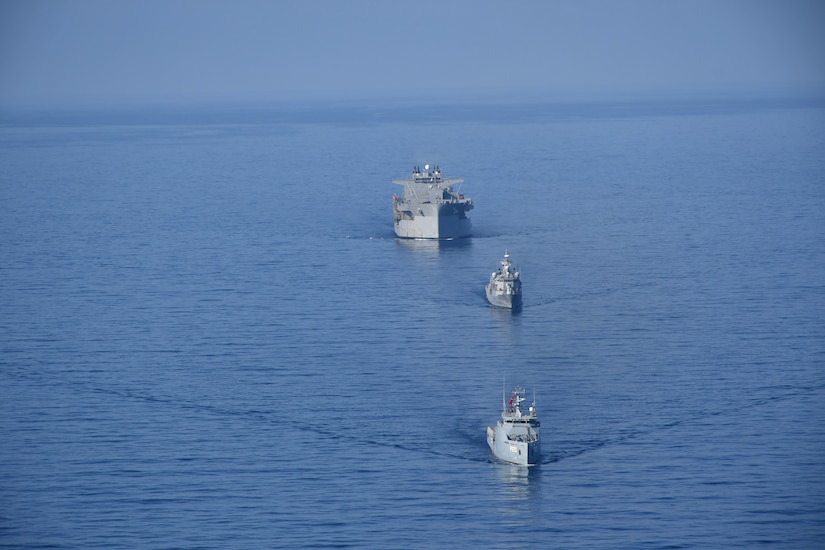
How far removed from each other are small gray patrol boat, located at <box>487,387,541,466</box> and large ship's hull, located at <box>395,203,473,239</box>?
312 feet

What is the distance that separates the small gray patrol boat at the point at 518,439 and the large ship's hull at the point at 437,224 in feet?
312

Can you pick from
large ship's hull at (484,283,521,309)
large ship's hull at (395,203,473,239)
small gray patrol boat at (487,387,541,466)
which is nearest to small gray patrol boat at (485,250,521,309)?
large ship's hull at (484,283,521,309)

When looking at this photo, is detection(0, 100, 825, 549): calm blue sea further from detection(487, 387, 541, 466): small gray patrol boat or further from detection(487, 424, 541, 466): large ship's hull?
detection(487, 387, 541, 466): small gray patrol boat

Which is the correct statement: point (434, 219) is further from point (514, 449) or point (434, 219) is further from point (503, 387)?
point (514, 449)

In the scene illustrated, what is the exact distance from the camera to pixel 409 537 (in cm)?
8006

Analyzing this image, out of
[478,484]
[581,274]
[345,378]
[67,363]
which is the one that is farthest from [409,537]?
[581,274]

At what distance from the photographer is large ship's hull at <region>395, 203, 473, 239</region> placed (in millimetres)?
184875

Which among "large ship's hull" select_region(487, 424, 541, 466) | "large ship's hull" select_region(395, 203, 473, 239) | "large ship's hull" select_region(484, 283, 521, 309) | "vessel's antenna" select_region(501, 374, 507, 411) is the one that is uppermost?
"large ship's hull" select_region(395, 203, 473, 239)

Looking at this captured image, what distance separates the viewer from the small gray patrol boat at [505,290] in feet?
445

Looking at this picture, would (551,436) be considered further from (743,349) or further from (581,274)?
(581,274)

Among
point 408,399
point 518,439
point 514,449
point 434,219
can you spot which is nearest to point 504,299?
point 408,399

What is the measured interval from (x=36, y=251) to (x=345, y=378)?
83.1 metres

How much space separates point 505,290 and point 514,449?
48143mm

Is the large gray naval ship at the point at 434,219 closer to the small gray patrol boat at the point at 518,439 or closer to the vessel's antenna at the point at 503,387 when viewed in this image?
the vessel's antenna at the point at 503,387
